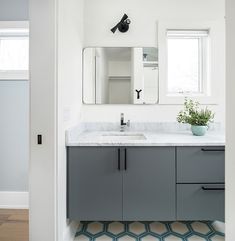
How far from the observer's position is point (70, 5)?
1.89m

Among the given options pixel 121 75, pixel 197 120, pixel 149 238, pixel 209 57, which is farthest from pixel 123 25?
pixel 149 238

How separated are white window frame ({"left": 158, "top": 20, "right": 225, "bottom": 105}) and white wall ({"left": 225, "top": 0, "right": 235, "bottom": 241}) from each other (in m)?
1.74

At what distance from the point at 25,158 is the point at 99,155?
1.12 metres

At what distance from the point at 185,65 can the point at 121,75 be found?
2.39 feet

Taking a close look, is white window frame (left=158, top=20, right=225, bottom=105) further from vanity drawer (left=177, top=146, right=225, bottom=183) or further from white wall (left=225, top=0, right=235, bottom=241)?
white wall (left=225, top=0, right=235, bottom=241)

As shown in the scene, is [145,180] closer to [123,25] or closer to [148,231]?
[148,231]

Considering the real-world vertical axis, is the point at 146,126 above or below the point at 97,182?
above

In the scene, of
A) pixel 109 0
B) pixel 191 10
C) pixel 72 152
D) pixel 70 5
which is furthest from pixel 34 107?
pixel 191 10

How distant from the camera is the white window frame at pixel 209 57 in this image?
2.44m

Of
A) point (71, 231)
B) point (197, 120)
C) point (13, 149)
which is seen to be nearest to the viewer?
point (71, 231)

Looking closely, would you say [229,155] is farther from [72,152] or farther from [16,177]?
[16,177]

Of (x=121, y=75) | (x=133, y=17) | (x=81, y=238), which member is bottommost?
(x=81, y=238)

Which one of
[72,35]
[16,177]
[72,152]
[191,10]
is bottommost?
[16,177]

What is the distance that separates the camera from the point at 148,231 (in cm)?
204
